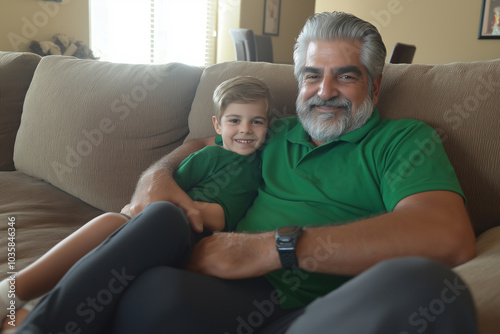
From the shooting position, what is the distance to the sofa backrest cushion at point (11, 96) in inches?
85.6

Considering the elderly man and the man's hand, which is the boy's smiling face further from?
the man's hand

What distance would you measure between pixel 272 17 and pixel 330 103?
5201 millimetres

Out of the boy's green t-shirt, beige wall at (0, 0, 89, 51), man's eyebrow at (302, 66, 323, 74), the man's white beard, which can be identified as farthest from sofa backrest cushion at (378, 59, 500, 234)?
beige wall at (0, 0, 89, 51)

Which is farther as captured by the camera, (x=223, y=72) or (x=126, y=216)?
(x=223, y=72)

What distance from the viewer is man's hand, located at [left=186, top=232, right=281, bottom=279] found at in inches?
40.5

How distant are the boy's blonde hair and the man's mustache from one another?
0.43ft

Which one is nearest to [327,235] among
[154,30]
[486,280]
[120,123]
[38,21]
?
[486,280]

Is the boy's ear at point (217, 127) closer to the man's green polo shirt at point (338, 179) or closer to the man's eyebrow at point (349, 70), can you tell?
the man's green polo shirt at point (338, 179)

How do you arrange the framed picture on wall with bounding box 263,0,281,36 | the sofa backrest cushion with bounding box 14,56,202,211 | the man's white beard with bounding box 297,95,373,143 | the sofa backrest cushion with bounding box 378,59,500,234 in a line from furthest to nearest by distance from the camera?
the framed picture on wall with bounding box 263,0,281,36 → the sofa backrest cushion with bounding box 14,56,202,211 → the man's white beard with bounding box 297,95,373,143 → the sofa backrest cushion with bounding box 378,59,500,234

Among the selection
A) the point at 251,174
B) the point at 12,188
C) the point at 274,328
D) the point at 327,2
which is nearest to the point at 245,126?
the point at 251,174

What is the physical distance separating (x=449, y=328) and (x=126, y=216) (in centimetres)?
87

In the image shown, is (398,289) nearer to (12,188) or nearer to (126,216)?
(126,216)

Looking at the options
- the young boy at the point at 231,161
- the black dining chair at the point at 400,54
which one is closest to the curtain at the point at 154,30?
the black dining chair at the point at 400,54

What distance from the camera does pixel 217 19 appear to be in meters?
5.90
